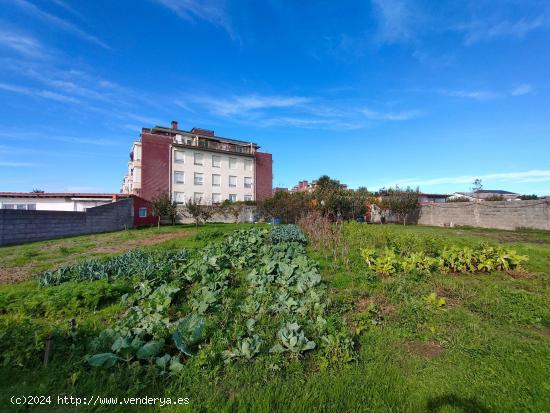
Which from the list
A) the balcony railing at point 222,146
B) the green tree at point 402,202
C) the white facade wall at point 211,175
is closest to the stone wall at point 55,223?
the white facade wall at point 211,175

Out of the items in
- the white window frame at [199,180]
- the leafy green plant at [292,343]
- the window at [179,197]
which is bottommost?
the leafy green plant at [292,343]

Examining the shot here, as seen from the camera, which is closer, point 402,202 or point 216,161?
point 402,202

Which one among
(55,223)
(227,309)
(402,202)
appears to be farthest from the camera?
(402,202)

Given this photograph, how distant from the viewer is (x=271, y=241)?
1085 centimetres

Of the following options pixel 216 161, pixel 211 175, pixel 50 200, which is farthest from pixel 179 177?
pixel 50 200

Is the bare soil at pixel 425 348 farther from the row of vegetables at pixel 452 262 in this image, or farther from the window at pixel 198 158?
the window at pixel 198 158

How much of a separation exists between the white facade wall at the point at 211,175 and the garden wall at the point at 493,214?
25.9 m

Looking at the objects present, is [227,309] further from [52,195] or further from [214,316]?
[52,195]

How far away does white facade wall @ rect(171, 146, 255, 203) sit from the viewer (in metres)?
38.2

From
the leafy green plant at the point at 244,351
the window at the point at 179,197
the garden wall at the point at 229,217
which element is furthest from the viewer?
the window at the point at 179,197

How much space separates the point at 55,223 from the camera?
16609mm

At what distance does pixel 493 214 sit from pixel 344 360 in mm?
26036

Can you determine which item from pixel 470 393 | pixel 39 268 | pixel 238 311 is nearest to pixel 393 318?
pixel 470 393

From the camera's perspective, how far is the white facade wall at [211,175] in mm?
38156
